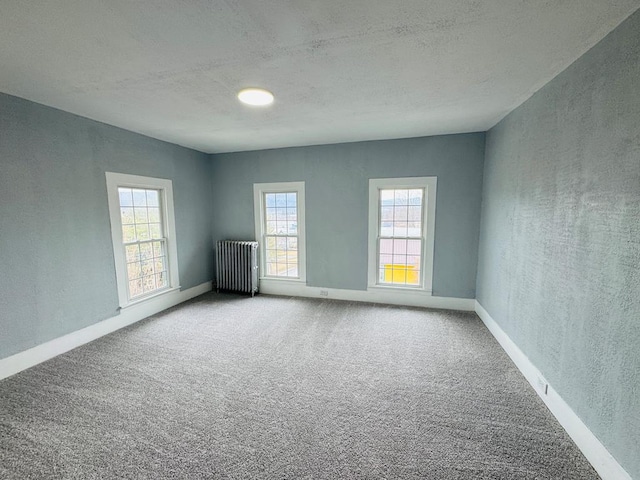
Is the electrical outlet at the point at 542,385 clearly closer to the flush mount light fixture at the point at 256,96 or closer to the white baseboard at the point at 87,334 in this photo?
the flush mount light fixture at the point at 256,96

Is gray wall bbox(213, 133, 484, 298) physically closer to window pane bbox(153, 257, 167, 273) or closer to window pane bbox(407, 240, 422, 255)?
window pane bbox(407, 240, 422, 255)

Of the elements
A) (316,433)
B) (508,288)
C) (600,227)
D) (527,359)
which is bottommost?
(316,433)

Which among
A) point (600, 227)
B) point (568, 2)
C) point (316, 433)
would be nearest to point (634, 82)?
point (568, 2)

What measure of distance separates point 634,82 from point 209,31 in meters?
2.25

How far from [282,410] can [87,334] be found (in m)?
2.59

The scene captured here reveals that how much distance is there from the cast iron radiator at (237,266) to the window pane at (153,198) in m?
1.19

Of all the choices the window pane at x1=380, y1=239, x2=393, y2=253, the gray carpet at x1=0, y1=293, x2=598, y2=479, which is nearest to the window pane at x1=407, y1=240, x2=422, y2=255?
the window pane at x1=380, y1=239, x2=393, y2=253

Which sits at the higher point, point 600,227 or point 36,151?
point 36,151

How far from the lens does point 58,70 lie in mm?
1963

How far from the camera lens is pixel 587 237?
5.66ft

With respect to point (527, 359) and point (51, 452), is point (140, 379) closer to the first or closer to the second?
point (51, 452)

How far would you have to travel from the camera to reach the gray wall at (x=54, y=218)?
2445mm

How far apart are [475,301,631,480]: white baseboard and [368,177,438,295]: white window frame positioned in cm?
142

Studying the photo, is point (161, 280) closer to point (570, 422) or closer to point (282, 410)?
point (282, 410)
